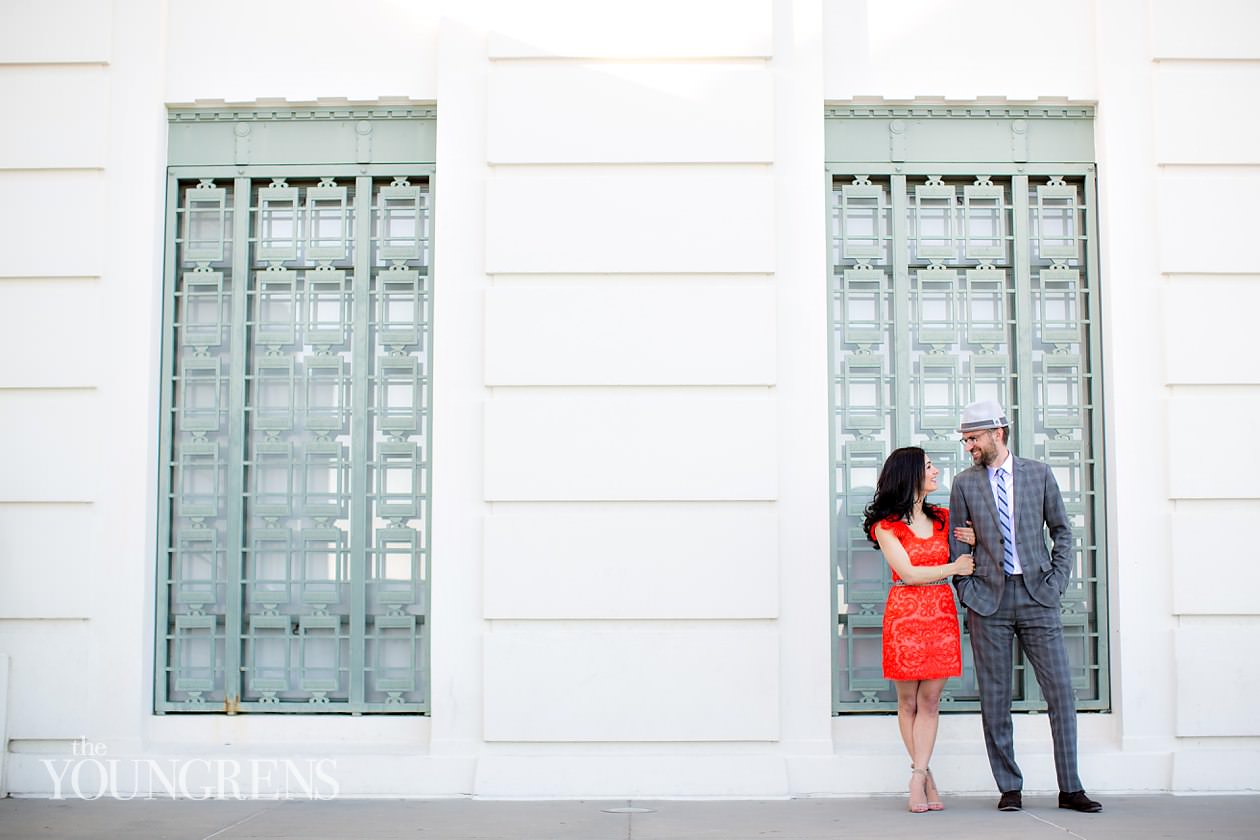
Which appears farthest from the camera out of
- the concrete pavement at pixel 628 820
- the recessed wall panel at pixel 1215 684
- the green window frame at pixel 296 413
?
the green window frame at pixel 296 413

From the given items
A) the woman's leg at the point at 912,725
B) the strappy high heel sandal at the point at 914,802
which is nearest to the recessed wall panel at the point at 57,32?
the woman's leg at the point at 912,725

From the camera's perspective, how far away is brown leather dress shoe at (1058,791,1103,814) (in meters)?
5.82

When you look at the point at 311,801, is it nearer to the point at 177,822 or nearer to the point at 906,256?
the point at 177,822

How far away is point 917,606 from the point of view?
582 centimetres

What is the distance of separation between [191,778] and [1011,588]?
445cm

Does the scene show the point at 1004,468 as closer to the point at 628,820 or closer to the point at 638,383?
the point at 638,383

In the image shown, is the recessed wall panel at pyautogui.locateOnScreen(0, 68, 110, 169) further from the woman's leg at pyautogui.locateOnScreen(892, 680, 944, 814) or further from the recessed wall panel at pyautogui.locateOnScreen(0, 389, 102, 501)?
the woman's leg at pyautogui.locateOnScreen(892, 680, 944, 814)

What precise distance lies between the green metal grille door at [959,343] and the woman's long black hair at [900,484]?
2.59 ft

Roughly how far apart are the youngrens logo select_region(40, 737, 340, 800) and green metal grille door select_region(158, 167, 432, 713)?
0.37 metres

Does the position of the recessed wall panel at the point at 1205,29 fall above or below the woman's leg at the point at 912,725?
above

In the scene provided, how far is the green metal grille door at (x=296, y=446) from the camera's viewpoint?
667 centimetres

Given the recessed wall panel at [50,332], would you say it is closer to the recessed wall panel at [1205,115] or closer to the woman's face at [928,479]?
the woman's face at [928,479]

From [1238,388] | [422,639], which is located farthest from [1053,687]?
[422,639]

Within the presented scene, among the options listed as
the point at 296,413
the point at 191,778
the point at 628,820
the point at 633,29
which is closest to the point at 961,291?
the point at 633,29
